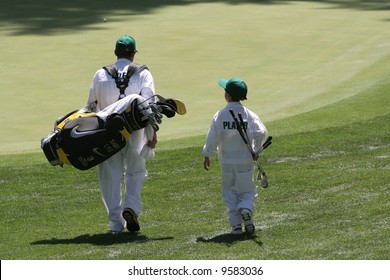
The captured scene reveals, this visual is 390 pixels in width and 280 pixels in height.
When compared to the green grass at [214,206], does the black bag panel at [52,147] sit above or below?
above

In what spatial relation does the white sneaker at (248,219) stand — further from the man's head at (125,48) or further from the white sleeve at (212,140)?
the man's head at (125,48)

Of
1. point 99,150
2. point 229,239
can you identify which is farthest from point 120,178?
point 229,239

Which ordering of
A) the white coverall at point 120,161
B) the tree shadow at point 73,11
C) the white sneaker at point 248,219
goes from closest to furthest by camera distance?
the white sneaker at point 248,219
the white coverall at point 120,161
the tree shadow at point 73,11

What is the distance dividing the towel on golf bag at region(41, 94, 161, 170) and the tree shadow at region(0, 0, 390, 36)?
1603cm

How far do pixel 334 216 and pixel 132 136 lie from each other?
1.94m

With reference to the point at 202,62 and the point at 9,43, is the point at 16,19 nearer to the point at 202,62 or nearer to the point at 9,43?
the point at 9,43

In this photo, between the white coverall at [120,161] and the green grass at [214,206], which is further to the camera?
the white coverall at [120,161]

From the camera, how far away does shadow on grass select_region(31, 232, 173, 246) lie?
401 inches

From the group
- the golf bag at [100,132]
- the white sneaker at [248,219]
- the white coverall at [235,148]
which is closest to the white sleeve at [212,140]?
the white coverall at [235,148]

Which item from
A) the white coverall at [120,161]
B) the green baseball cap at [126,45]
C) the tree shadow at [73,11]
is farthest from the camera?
the tree shadow at [73,11]

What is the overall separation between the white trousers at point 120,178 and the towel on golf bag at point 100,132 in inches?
11.7

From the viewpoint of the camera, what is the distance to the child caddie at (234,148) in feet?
33.0

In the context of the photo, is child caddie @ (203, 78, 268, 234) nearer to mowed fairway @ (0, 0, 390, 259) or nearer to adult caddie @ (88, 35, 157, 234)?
mowed fairway @ (0, 0, 390, 259)

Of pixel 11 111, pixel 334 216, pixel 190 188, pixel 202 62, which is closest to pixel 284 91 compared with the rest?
pixel 202 62
